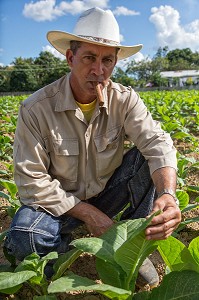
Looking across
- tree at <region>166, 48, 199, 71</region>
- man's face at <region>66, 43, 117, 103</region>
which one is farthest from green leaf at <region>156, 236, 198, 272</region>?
tree at <region>166, 48, 199, 71</region>

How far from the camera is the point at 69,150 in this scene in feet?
7.65

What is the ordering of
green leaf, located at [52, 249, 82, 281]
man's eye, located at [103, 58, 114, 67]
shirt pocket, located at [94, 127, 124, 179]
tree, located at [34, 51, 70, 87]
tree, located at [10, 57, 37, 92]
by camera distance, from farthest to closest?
tree, located at [34, 51, 70, 87] < tree, located at [10, 57, 37, 92] < shirt pocket, located at [94, 127, 124, 179] < man's eye, located at [103, 58, 114, 67] < green leaf, located at [52, 249, 82, 281]

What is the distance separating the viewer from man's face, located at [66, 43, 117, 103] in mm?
2239

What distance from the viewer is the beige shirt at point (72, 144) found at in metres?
2.18

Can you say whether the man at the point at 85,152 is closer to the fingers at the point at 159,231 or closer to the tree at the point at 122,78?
the fingers at the point at 159,231

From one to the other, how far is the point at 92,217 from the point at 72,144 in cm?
45

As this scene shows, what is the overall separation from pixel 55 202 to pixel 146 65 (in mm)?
62451

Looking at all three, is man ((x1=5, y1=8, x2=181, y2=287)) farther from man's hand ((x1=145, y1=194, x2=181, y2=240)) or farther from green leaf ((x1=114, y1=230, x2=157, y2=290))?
green leaf ((x1=114, y1=230, x2=157, y2=290))

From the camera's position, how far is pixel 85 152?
2383mm

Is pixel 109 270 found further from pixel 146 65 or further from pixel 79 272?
pixel 146 65

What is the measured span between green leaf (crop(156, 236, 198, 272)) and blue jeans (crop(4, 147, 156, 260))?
2.08 ft

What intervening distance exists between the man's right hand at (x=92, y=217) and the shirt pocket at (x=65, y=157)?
0.22 meters

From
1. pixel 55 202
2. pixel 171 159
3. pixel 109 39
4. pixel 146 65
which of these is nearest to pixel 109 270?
pixel 55 202

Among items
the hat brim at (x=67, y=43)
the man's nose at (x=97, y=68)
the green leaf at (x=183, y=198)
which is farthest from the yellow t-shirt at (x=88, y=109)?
the green leaf at (x=183, y=198)
